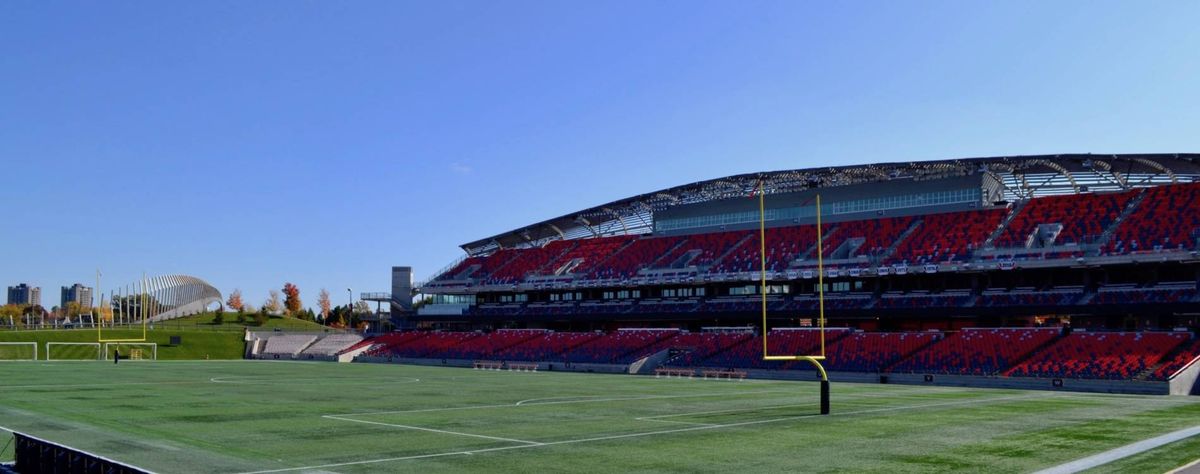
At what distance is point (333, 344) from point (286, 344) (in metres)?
4.77

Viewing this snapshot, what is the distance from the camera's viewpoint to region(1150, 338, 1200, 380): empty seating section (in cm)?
4772

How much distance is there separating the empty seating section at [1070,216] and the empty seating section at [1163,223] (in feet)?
5.03

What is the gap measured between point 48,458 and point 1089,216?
65261 mm

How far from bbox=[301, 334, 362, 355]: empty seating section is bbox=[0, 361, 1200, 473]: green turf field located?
1867 inches

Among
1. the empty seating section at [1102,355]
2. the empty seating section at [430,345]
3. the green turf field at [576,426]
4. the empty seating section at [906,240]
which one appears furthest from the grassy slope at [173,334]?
the empty seating section at [1102,355]

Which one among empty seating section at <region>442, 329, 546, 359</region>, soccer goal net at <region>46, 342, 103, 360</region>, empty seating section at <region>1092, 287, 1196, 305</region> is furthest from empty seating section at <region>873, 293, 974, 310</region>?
soccer goal net at <region>46, 342, 103, 360</region>

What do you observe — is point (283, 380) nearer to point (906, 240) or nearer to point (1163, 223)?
point (906, 240)

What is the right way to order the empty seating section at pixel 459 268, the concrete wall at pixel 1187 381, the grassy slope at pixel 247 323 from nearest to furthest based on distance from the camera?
the concrete wall at pixel 1187 381 → the empty seating section at pixel 459 268 → the grassy slope at pixel 247 323

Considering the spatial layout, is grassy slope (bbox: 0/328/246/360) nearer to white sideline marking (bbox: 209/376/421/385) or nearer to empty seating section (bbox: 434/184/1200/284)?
empty seating section (bbox: 434/184/1200/284)

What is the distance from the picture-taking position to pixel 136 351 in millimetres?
88062

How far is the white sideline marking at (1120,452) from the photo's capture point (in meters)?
19.7

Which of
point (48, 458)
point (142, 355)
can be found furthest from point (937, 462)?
point (142, 355)

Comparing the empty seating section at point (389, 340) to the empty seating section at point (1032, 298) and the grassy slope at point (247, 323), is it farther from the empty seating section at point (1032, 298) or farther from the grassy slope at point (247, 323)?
the empty seating section at point (1032, 298)

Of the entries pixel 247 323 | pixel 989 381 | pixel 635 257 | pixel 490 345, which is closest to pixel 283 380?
pixel 490 345
